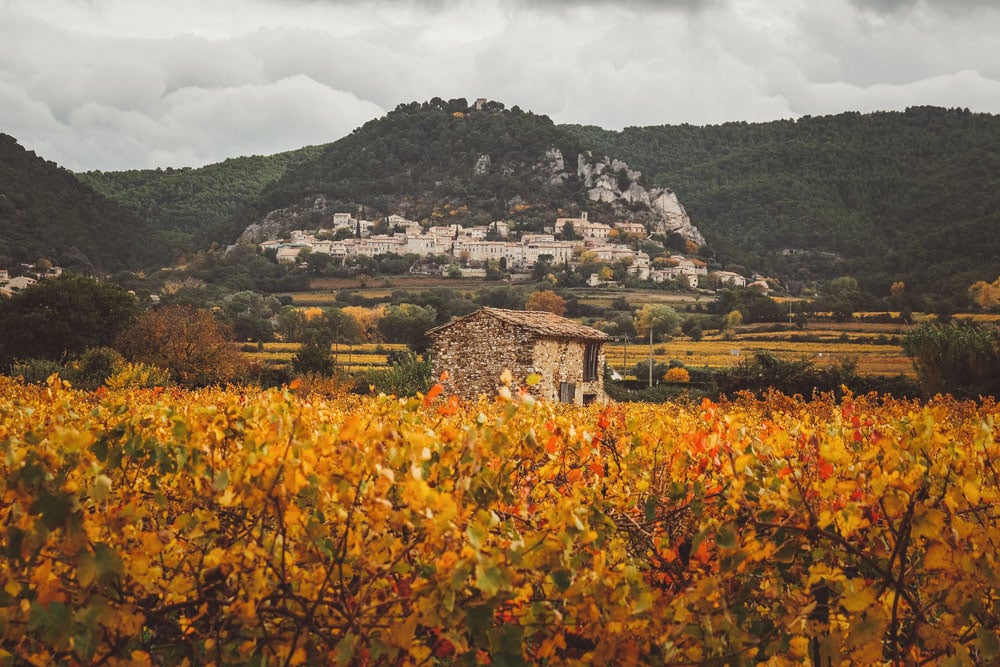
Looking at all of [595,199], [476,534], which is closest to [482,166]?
[595,199]

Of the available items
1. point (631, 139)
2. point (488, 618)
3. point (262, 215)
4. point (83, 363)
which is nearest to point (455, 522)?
point (488, 618)

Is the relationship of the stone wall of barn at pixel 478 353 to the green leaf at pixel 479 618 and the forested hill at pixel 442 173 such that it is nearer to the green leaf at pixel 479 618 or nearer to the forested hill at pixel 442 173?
the green leaf at pixel 479 618

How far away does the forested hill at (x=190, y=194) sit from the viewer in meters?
107

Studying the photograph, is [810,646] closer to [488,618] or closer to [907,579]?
[907,579]

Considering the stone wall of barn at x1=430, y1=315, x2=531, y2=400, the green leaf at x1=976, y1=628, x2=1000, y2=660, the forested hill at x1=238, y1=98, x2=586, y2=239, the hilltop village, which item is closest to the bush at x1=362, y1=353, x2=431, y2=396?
the stone wall of barn at x1=430, y1=315, x2=531, y2=400

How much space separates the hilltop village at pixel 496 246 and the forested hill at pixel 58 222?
16.6 meters

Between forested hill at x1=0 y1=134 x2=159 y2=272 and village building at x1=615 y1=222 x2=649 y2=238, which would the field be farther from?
village building at x1=615 y1=222 x2=649 y2=238

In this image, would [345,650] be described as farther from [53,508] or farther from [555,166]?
[555,166]

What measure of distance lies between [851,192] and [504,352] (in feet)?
317

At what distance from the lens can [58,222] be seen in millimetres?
80000

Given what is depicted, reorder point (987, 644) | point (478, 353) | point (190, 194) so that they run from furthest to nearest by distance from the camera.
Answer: point (190, 194), point (478, 353), point (987, 644)

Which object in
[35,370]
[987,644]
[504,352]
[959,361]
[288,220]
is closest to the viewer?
[987,644]

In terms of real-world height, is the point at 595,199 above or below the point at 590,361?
above

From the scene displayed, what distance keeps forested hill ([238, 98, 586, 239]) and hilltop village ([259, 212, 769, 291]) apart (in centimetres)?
520
